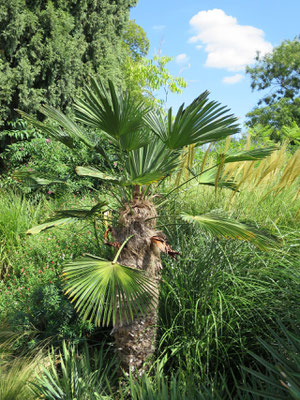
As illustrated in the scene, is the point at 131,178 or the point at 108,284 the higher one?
the point at 131,178

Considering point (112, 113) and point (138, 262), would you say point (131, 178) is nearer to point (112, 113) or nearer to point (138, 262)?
point (112, 113)

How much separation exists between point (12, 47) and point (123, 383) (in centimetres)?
784

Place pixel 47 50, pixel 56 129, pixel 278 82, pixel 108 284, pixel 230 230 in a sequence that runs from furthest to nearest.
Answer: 1. pixel 278 82
2. pixel 47 50
3. pixel 56 129
4. pixel 230 230
5. pixel 108 284

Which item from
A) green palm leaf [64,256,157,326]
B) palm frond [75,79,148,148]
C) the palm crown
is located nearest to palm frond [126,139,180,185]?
the palm crown

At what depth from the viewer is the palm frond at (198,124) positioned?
8.43 feet

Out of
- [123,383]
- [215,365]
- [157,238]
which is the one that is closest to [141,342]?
[123,383]

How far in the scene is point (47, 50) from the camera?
28.6 feet

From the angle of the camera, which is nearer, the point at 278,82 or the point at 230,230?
the point at 230,230

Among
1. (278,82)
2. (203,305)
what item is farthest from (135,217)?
(278,82)

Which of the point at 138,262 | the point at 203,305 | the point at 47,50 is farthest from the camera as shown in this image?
the point at 47,50

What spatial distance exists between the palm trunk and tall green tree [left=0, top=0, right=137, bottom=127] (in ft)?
21.4

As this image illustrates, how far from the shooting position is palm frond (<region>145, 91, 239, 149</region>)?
2.57 meters

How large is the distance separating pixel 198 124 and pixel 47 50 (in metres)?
7.35

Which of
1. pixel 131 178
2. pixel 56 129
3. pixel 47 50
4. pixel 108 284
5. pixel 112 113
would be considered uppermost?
pixel 47 50
